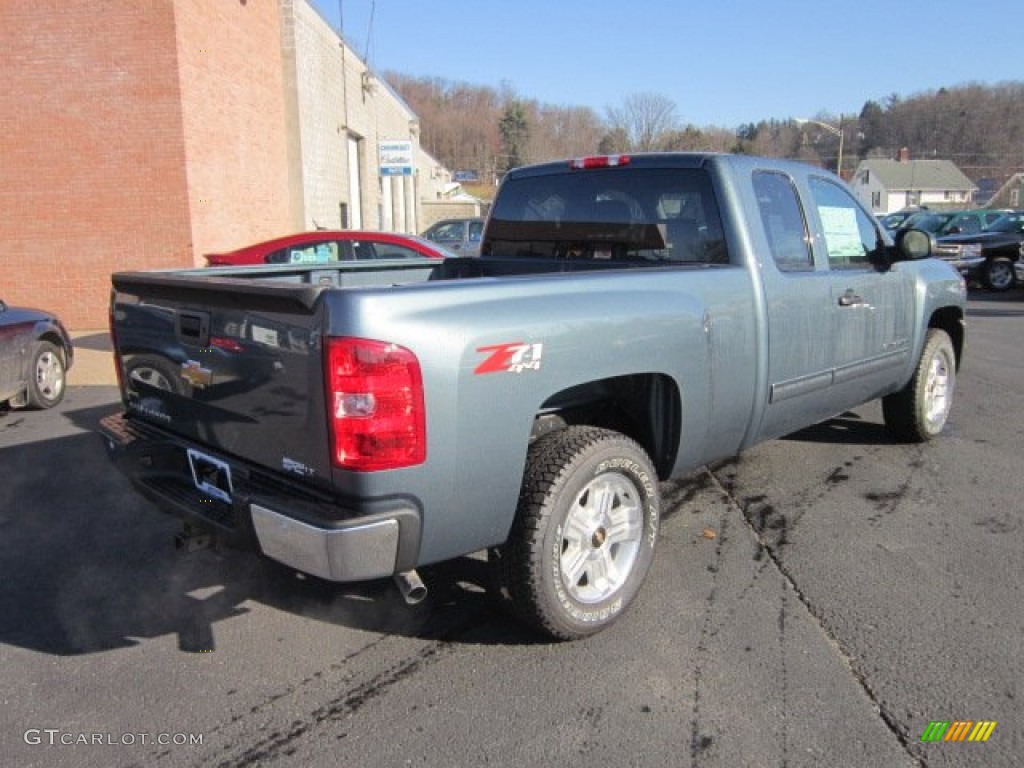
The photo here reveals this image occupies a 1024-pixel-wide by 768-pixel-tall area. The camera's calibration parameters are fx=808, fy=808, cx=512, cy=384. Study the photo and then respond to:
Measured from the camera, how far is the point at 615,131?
4225 cm

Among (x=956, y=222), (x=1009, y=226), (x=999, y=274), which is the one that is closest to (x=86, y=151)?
(x=999, y=274)

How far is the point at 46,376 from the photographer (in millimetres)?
7891

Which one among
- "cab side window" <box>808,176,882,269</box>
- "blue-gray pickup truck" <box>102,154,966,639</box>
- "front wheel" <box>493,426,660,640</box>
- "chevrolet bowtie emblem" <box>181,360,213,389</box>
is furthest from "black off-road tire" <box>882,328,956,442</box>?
"chevrolet bowtie emblem" <box>181,360,213,389</box>

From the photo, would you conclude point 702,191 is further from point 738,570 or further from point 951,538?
point 951,538

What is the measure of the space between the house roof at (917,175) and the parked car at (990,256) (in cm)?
6888

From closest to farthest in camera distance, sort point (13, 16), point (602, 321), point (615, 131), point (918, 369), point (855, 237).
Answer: point (602, 321), point (855, 237), point (918, 369), point (13, 16), point (615, 131)

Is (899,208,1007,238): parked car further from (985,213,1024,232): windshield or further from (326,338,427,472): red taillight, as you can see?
(326,338,427,472): red taillight

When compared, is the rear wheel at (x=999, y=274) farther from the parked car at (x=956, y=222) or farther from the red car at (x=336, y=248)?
the red car at (x=336, y=248)

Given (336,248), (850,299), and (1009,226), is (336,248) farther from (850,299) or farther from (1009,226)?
(1009,226)

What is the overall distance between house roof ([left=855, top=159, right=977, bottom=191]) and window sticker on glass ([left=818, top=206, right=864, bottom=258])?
85.8 m

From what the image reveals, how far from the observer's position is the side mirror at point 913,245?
5.00 meters

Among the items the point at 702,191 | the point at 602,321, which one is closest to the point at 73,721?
the point at 602,321

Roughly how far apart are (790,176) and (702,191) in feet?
2.58

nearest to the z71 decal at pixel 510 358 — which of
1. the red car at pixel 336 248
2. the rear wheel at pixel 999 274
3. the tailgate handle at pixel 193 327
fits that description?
the tailgate handle at pixel 193 327
